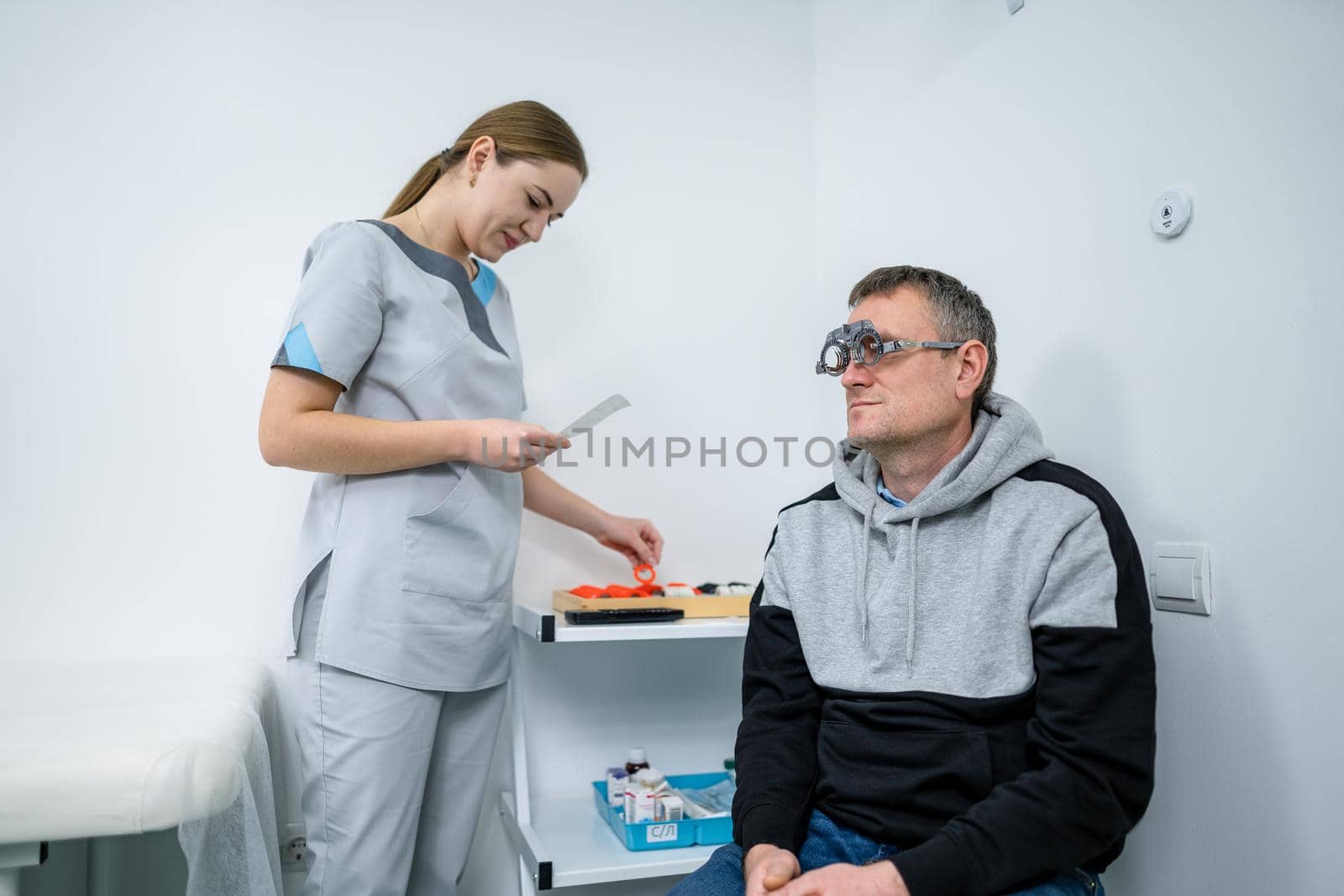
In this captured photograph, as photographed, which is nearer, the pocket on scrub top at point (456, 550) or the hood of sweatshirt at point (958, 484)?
the hood of sweatshirt at point (958, 484)

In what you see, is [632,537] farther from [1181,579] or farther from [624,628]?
[1181,579]

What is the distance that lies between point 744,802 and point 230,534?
1.15 metres

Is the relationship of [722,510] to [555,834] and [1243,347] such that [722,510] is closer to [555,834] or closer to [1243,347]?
[555,834]

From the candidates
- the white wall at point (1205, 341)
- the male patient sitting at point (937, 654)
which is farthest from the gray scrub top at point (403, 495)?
the white wall at point (1205, 341)

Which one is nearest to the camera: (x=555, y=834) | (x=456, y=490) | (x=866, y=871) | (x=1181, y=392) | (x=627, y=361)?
(x=866, y=871)

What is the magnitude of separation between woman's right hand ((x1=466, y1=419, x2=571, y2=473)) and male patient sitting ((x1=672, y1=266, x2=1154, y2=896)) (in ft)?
1.23

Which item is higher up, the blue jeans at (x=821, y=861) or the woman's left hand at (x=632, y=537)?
the woman's left hand at (x=632, y=537)

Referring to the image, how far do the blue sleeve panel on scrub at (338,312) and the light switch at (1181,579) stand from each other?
112 cm

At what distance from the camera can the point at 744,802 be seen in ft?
3.39

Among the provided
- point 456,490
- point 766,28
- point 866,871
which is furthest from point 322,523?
point 766,28

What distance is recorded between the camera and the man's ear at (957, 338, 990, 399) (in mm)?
1121

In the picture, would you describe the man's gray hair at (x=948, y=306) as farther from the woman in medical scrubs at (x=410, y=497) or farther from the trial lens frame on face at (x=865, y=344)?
the woman in medical scrubs at (x=410, y=497)

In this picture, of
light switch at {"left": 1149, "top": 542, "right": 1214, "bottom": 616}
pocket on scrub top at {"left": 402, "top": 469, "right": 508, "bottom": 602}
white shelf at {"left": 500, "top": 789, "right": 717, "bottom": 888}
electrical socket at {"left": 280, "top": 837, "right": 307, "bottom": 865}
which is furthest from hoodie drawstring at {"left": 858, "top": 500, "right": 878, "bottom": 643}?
electrical socket at {"left": 280, "top": 837, "right": 307, "bottom": 865}

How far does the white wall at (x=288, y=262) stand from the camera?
1.59 m
